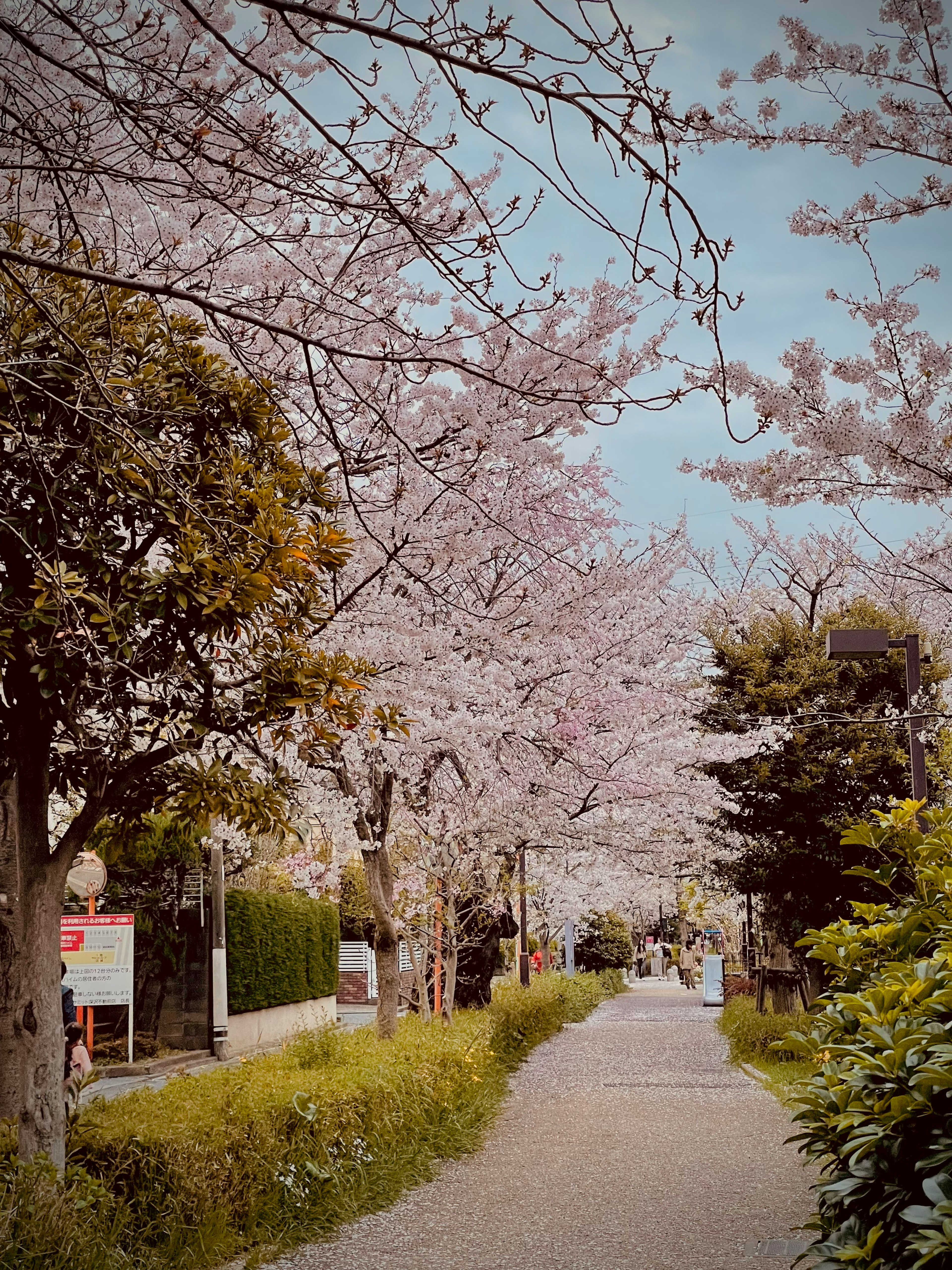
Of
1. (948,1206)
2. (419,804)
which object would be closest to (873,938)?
(948,1206)

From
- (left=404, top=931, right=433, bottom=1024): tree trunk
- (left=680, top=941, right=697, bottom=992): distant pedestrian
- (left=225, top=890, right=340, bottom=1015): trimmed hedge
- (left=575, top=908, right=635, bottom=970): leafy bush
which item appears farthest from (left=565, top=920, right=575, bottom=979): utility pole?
(left=404, top=931, right=433, bottom=1024): tree trunk

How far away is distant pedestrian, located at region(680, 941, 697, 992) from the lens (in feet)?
140

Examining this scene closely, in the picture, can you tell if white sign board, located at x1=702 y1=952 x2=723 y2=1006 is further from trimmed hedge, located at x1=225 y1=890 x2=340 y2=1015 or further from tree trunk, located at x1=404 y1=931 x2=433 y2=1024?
tree trunk, located at x1=404 y1=931 x2=433 y2=1024

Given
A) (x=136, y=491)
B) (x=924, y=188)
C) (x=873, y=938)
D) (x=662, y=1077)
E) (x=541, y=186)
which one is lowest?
(x=662, y=1077)

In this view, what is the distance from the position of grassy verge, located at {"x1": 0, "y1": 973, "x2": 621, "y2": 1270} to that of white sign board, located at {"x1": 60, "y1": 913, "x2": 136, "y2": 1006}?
4.19 m

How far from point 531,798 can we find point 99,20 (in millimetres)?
8902

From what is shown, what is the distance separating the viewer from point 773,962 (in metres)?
18.1

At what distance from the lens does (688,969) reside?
140ft

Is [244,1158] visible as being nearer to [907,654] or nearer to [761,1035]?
[907,654]

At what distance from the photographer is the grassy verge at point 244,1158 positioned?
15.4 feet

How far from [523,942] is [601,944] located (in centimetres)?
1804

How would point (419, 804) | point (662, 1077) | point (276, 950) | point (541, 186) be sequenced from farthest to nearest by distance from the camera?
point (276, 950) < point (662, 1077) < point (419, 804) < point (541, 186)

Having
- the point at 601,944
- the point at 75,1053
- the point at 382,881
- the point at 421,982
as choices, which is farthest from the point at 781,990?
the point at 601,944

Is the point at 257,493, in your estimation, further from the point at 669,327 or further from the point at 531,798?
the point at 531,798
